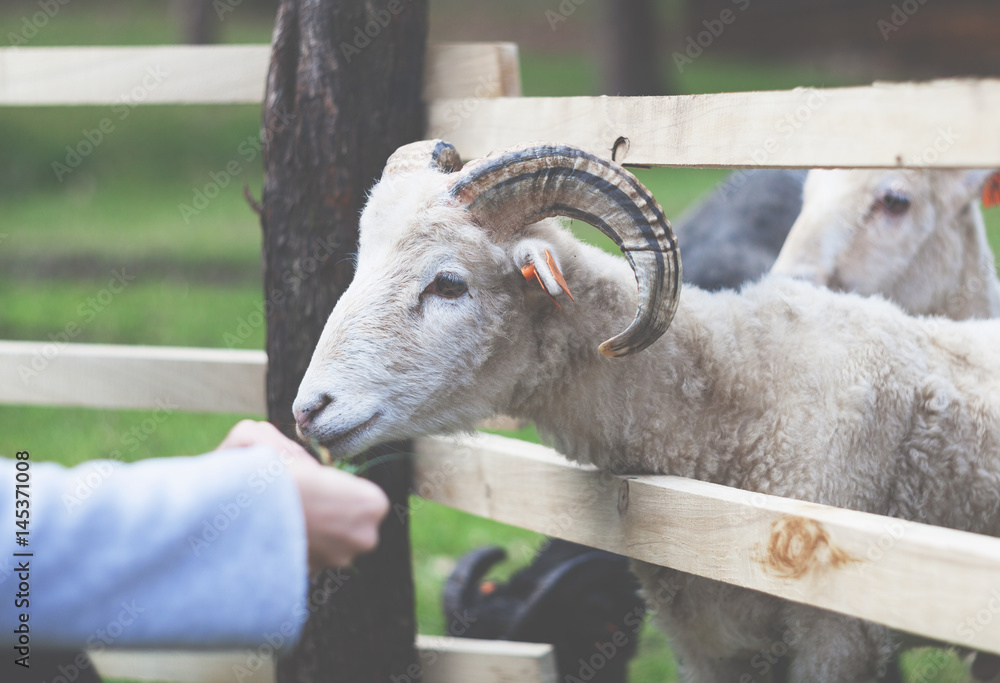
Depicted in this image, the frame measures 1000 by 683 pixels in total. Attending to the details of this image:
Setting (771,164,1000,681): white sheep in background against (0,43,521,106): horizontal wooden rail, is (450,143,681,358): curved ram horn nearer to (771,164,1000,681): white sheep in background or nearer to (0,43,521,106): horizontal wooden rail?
(0,43,521,106): horizontal wooden rail

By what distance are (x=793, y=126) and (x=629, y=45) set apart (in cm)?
1532

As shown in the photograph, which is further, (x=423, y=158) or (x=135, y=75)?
(x=135, y=75)

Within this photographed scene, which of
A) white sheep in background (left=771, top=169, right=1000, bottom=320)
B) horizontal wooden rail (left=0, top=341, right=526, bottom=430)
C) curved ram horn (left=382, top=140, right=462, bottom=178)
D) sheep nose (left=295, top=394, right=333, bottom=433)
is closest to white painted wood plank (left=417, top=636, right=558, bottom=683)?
horizontal wooden rail (left=0, top=341, right=526, bottom=430)

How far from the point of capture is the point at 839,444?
2520mm

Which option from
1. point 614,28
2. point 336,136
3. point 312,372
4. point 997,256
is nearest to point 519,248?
point 312,372

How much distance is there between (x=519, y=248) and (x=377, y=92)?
0.96 m

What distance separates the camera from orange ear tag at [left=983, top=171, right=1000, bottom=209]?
354 centimetres

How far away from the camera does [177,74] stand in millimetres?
3652

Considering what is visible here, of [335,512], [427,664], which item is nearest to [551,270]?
[335,512]

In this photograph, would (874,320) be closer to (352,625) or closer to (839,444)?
(839,444)

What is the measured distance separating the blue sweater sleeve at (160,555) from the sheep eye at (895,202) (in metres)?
3.38

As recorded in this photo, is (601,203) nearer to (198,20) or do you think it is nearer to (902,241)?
(902,241)

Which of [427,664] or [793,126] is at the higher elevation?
[793,126]

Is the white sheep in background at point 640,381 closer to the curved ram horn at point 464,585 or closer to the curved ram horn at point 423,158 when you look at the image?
the curved ram horn at point 423,158
